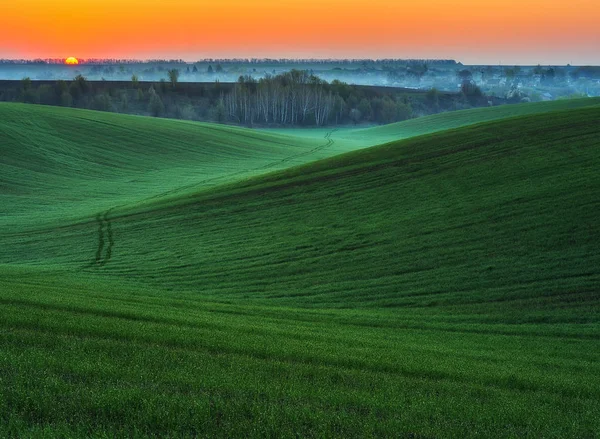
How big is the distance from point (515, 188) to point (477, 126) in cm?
2112

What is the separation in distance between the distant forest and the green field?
3728 inches

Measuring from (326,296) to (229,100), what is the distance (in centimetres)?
13830

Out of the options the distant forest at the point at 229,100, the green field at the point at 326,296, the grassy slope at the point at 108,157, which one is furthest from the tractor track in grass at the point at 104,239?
the distant forest at the point at 229,100

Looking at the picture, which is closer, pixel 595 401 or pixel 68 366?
pixel 68 366

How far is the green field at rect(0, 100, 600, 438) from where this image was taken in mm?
8758

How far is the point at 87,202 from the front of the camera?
5356 cm

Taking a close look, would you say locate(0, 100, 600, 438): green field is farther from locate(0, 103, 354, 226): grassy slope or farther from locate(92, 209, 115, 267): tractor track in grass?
locate(0, 103, 354, 226): grassy slope

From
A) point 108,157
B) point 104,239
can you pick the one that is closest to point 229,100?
point 108,157

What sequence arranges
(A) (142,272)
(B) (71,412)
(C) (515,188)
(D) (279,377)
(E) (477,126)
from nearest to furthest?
(B) (71,412) → (D) (279,377) → (A) (142,272) → (C) (515,188) → (E) (477,126)

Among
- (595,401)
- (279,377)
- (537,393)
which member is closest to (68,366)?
(279,377)

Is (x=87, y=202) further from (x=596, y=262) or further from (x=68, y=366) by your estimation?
(x=68, y=366)

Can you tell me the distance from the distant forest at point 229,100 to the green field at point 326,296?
94.7 metres

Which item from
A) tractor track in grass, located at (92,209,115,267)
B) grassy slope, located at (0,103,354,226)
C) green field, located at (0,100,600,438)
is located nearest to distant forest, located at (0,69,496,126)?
grassy slope, located at (0,103,354,226)

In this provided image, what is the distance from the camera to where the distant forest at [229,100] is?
152m
